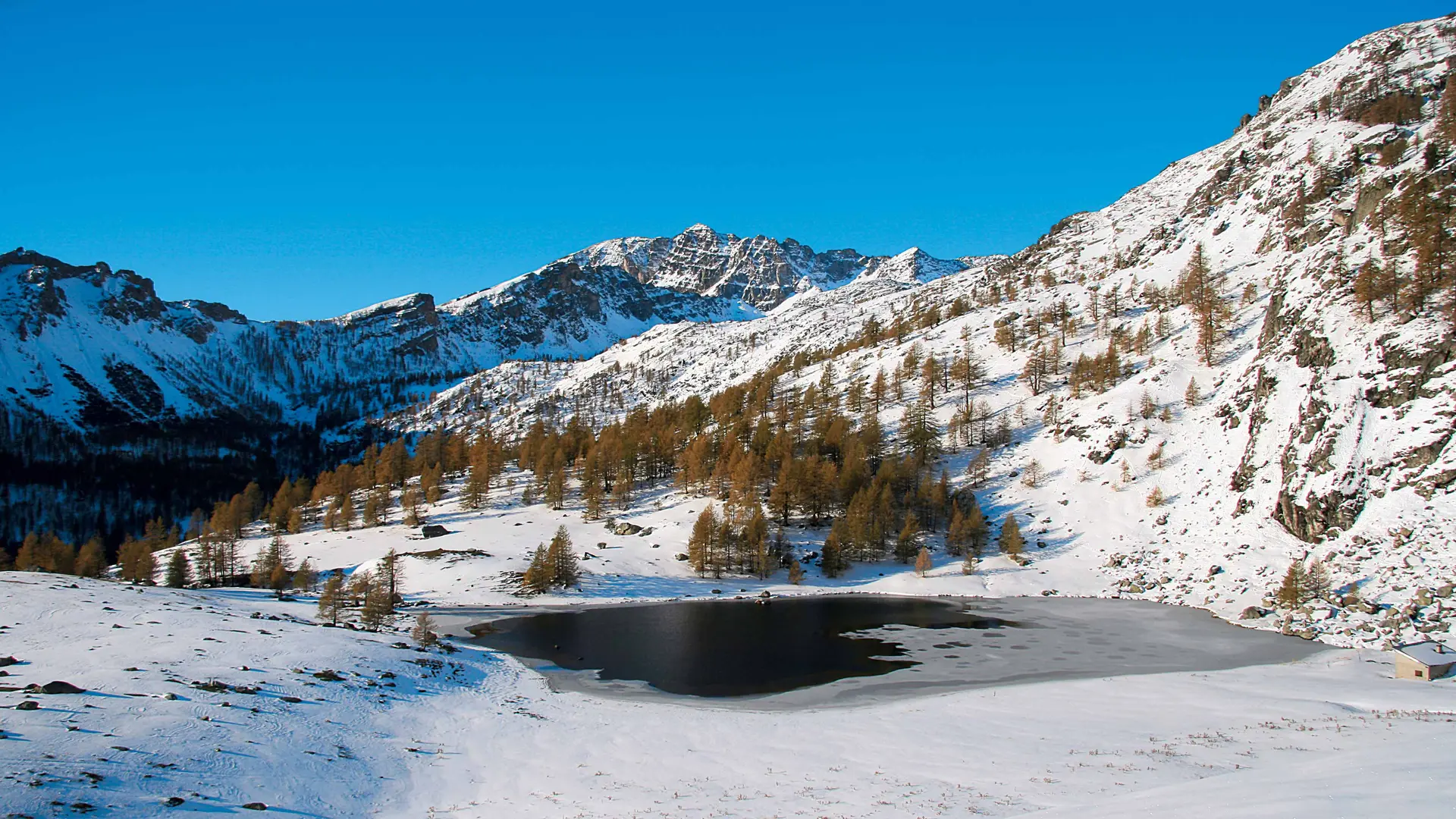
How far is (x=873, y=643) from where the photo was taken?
55.8 meters

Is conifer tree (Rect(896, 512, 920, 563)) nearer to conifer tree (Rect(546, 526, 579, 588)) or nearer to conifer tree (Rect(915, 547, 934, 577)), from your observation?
conifer tree (Rect(915, 547, 934, 577))

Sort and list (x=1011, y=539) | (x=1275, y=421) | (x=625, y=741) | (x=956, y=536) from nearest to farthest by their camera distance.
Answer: (x=625, y=741) < (x=1275, y=421) < (x=1011, y=539) < (x=956, y=536)

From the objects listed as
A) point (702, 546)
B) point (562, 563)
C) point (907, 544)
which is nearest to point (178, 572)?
point (562, 563)

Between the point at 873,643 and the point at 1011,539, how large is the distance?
39008 mm

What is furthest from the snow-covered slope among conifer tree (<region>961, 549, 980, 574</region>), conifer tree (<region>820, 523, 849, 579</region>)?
conifer tree (<region>820, 523, 849, 579</region>)

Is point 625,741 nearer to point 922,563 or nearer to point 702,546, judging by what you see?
point 702,546

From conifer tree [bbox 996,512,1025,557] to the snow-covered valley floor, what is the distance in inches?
1621

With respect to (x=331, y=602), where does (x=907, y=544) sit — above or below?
above

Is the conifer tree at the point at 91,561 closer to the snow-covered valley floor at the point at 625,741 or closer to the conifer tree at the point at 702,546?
the snow-covered valley floor at the point at 625,741

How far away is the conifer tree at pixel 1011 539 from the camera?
8519 cm

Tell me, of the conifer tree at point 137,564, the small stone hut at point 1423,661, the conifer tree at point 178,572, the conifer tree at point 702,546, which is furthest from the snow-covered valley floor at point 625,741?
the conifer tree at point 137,564

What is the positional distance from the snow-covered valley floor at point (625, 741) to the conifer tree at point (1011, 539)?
41.2 metres

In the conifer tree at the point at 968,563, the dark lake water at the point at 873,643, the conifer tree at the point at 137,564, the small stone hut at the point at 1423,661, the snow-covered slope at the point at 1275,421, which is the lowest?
the dark lake water at the point at 873,643

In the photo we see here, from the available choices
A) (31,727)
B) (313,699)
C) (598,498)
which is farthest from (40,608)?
(598,498)
